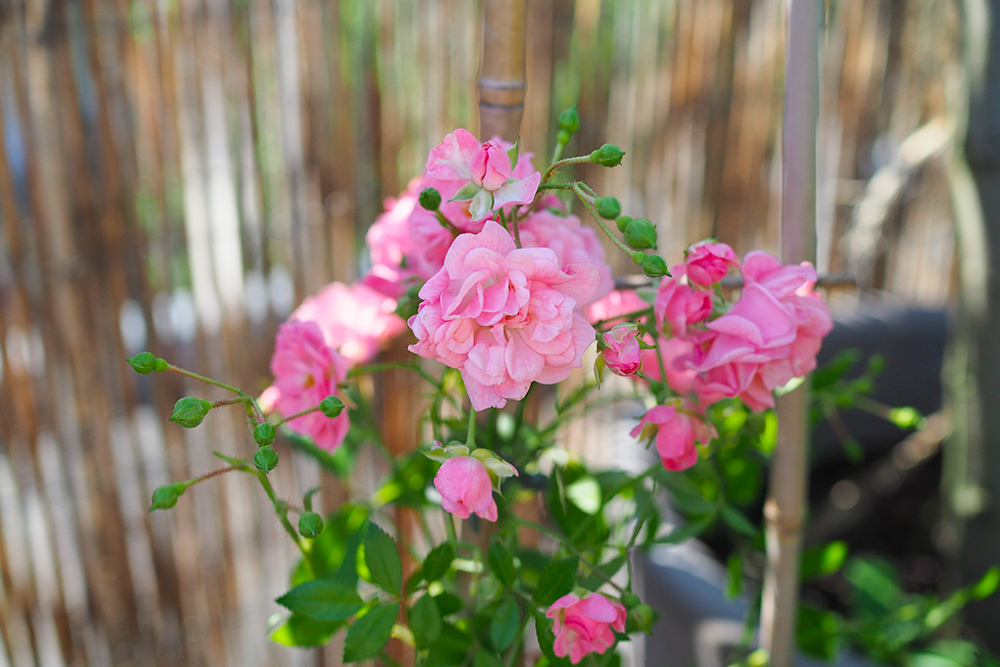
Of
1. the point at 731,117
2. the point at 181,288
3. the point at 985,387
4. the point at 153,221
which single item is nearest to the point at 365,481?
the point at 181,288

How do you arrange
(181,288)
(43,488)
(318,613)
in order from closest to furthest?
1. (318,613)
2. (43,488)
3. (181,288)

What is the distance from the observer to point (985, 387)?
0.93 meters

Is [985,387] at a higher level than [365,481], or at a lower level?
higher

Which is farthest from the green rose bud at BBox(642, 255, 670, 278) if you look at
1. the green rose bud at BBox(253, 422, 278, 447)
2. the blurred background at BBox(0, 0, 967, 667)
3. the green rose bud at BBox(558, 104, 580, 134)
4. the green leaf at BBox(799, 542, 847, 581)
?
the blurred background at BBox(0, 0, 967, 667)

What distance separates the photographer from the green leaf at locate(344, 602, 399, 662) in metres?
0.46

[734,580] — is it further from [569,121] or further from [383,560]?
[569,121]

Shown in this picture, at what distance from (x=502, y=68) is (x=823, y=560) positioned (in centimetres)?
56

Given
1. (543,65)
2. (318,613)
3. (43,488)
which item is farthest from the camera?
(543,65)

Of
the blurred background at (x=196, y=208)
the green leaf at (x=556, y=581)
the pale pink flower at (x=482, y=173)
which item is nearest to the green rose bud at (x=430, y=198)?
the pale pink flower at (x=482, y=173)

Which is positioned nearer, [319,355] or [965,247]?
[319,355]

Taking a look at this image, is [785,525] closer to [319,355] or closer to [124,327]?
[319,355]

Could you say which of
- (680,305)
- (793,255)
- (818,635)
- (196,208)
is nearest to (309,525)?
(680,305)

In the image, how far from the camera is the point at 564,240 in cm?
43

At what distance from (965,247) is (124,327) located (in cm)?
122
